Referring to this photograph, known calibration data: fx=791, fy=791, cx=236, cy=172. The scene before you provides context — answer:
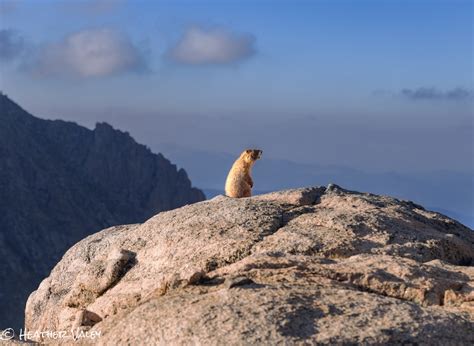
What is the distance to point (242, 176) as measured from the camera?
2670 centimetres

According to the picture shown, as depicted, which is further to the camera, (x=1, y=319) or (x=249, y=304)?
(x=1, y=319)

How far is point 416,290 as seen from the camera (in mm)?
14805

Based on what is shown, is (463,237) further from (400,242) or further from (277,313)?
A: (277,313)

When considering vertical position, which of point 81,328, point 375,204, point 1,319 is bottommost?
point 1,319

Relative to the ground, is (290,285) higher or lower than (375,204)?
lower

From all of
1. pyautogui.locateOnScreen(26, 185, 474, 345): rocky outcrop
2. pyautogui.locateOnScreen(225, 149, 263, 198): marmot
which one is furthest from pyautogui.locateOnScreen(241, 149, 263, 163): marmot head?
pyautogui.locateOnScreen(26, 185, 474, 345): rocky outcrop

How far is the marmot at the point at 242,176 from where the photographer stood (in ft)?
85.6

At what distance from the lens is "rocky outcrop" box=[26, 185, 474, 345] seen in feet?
42.8

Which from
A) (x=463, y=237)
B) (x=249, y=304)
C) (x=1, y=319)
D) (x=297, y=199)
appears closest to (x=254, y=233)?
(x=297, y=199)

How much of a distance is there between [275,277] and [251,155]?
13526 mm

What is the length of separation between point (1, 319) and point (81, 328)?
18612 cm

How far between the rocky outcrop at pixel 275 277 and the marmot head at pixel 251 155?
273 inches

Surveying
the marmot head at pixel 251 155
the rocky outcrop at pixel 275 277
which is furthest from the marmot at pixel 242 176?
the rocky outcrop at pixel 275 277

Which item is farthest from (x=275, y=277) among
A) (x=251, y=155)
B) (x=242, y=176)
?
(x=251, y=155)
